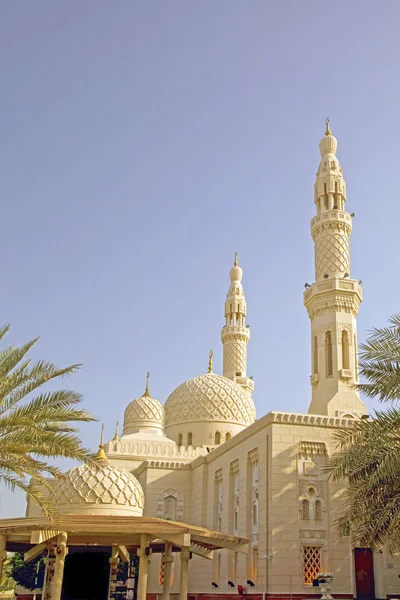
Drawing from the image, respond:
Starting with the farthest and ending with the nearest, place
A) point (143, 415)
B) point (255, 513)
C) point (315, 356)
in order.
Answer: point (143, 415) → point (315, 356) → point (255, 513)

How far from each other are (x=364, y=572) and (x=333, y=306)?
9990 mm

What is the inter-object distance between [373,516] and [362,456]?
1.11 m

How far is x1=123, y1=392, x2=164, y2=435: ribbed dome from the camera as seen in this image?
32250 millimetres

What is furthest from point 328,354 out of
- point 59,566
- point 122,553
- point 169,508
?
point 59,566

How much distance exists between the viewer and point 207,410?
103 feet

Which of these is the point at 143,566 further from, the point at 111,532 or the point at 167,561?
the point at 167,561

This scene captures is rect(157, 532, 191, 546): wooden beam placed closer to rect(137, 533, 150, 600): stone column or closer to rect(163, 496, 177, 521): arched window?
rect(137, 533, 150, 600): stone column

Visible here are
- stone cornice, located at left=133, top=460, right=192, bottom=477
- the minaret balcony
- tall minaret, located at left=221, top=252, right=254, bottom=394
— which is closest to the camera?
the minaret balcony

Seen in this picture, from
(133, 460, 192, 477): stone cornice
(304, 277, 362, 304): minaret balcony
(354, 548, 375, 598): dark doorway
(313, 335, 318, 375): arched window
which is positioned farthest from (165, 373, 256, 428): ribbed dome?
(354, 548, 375, 598): dark doorway

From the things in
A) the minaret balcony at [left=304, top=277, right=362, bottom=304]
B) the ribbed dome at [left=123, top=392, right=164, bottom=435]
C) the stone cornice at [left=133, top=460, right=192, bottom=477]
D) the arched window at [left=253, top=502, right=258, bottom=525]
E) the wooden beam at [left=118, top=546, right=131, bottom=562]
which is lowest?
the wooden beam at [left=118, top=546, right=131, bottom=562]

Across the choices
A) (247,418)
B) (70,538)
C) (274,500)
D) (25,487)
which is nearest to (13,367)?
(25,487)

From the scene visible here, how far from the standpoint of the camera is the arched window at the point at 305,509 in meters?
19.0

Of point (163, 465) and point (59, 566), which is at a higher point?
point (163, 465)

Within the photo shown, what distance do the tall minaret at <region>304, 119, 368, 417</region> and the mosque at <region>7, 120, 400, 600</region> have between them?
0.14 feet
